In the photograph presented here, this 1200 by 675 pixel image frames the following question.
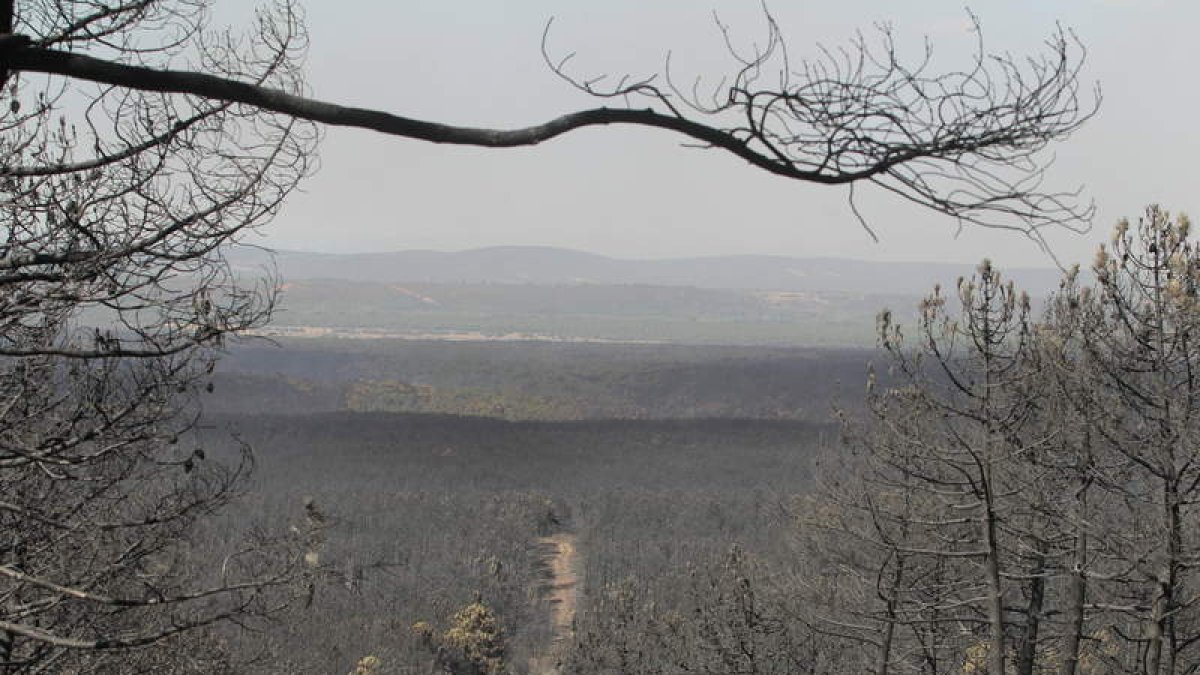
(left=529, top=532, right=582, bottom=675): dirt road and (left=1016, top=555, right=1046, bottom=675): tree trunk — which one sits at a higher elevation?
(left=1016, top=555, right=1046, bottom=675): tree trunk

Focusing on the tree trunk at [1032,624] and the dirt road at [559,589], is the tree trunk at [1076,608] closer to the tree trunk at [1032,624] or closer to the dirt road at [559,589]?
the tree trunk at [1032,624]

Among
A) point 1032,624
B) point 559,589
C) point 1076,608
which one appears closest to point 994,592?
point 1076,608

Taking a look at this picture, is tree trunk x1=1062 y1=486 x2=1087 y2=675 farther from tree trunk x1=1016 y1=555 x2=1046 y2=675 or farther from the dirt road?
the dirt road

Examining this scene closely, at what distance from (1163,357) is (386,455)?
110m

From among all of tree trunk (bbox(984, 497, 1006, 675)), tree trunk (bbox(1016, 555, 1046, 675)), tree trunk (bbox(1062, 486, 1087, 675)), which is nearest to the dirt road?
tree trunk (bbox(1016, 555, 1046, 675))

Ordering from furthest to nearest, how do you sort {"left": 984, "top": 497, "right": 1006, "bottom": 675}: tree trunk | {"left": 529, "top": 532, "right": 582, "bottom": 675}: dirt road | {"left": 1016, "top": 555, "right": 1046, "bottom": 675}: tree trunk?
{"left": 529, "top": 532, "right": 582, "bottom": 675}: dirt road
{"left": 1016, "top": 555, "right": 1046, "bottom": 675}: tree trunk
{"left": 984, "top": 497, "right": 1006, "bottom": 675}: tree trunk

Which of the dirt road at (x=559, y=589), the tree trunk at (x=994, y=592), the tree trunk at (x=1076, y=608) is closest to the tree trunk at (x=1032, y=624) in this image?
the tree trunk at (x=1076, y=608)

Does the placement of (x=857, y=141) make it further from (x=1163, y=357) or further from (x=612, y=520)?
(x=612, y=520)

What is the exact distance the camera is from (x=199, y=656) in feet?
41.4

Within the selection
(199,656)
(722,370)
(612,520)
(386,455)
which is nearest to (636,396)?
(722,370)

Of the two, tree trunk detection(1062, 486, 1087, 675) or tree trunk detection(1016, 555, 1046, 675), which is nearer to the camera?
tree trunk detection(1062, 486, 1087, 675)

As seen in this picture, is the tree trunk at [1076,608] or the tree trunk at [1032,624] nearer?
the tree trunk at [1076,608]

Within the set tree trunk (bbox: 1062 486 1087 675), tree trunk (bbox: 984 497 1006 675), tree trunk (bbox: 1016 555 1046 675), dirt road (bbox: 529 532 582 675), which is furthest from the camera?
dirt road (bbox: 529 532 582 675)

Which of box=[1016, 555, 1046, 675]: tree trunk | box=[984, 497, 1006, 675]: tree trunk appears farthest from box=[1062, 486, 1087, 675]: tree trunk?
box=[984, 497, 1006, 675]: tree trunk
